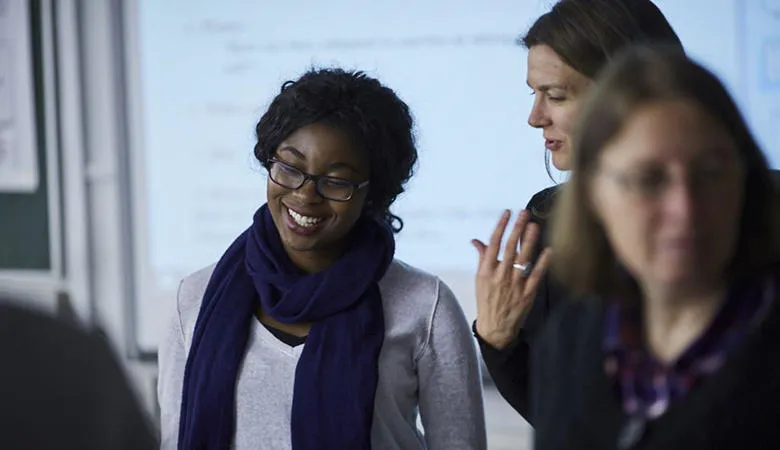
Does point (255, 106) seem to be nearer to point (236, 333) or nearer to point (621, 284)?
point (236, 333)

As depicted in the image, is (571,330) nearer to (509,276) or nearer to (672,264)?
(672,264)

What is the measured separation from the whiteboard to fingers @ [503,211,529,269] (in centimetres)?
176

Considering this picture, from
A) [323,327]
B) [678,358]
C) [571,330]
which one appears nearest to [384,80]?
[323,327]

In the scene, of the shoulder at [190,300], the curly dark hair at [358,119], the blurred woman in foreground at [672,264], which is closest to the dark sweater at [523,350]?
the curly dark hair at [358,119]

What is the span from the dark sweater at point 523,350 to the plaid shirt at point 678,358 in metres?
0.74

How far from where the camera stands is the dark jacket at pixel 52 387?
0.62 metres

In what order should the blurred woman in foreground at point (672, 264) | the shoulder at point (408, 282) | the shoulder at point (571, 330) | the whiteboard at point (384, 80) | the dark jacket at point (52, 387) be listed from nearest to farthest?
the dark jacket at point (52, 387)
the blurred woman in foreground at point (672, 264)
the shoulder at point (571, 330)
the shoulder at point (408, 282)
the whiteboard at point (384, 80)

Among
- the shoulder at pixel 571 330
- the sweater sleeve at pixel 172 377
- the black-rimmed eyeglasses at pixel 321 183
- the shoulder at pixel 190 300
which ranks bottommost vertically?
the sweater sleeve at pixel 172 377

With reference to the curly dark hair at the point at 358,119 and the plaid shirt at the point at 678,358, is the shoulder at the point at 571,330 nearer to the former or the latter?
the plaid shirt at the point at 678,358

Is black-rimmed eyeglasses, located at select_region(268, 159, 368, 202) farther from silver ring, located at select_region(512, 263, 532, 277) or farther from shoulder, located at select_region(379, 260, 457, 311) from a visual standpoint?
silver ring, located at select_region(512, 263, 532, 277)

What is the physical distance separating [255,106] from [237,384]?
1954mm

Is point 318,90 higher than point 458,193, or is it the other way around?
point 318,90

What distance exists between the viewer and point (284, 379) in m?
1.78

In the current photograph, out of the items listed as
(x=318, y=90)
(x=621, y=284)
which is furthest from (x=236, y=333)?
(x=621, y=284)
